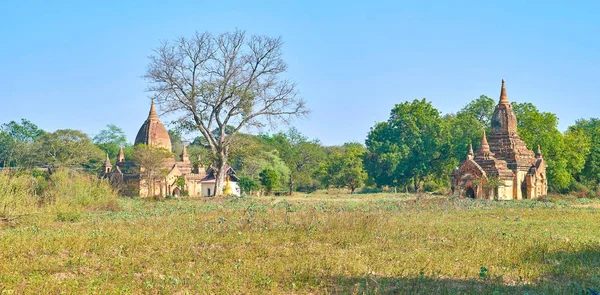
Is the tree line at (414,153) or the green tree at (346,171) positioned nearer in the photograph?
the tree line at (414,153)

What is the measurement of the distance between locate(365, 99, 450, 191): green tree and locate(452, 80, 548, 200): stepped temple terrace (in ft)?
42.4

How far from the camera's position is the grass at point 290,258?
870 cm

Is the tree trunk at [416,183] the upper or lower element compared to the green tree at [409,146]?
lower

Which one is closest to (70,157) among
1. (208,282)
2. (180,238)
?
(180,238)

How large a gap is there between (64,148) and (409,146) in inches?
1259

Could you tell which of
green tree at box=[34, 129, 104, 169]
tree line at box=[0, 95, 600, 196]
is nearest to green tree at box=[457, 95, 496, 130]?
tree line at box=[0, 95, 600, 196]

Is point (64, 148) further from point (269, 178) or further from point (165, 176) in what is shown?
point (269, 178)

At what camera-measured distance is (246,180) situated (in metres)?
51.3

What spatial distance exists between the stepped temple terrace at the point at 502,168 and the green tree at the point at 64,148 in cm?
3341

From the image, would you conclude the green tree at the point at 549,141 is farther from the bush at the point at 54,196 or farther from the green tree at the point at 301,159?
the bush at the point at 54,196

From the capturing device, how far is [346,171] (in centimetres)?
5600

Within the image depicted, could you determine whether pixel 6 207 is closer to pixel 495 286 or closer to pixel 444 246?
pixel 444 246

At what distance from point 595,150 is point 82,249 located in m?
51.4

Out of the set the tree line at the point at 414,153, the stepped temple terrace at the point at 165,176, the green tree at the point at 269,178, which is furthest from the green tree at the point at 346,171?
the stepped temple terrace at the point at 165,176
